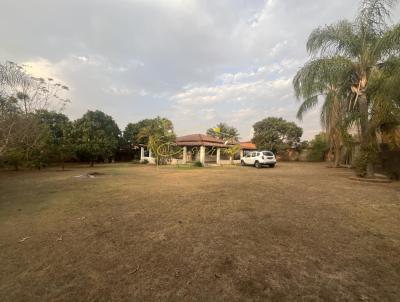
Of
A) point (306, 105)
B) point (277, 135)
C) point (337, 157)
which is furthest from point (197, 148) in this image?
point (277, 135)

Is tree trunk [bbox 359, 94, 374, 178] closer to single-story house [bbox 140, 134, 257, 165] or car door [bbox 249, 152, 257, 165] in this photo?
car door [bbox 249, 152, 257, 165]

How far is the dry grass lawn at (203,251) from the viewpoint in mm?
2557

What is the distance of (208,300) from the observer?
2.39m

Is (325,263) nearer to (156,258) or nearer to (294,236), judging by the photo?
(294,236)

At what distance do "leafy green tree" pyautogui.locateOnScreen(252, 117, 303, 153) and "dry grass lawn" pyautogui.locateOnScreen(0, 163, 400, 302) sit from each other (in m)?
29.5

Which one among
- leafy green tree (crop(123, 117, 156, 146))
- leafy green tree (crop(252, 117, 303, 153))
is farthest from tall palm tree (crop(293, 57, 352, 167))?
leafy green tree (crop(123, 117, 156, 146))

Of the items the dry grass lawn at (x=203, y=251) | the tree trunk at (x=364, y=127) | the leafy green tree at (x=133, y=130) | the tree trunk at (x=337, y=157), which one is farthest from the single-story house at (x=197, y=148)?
the dry grass lawn at (x=203, y=251)

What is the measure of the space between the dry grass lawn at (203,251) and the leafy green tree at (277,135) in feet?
96.8

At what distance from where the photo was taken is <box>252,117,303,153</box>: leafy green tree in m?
35.2

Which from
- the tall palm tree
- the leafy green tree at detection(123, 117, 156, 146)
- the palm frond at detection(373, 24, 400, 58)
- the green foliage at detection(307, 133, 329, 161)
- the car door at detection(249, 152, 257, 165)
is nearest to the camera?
the palm frond at detection(373, 24, 400, 58)

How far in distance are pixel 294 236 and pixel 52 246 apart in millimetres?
4168

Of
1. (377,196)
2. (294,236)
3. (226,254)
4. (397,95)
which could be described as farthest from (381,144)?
(226,254)

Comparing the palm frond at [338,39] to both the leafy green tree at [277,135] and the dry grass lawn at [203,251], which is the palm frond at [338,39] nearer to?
the dry grass lawn at [203,251]

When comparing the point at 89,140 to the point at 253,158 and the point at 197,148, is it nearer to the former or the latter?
the point at 197,148
